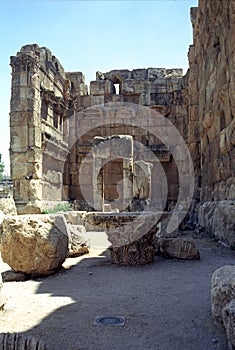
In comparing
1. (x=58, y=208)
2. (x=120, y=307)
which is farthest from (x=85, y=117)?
(x=120, y=307)

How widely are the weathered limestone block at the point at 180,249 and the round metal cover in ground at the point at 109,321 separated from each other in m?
3.24

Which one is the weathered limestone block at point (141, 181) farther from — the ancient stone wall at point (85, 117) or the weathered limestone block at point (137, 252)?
the ancient stone wall at point (85, 117)

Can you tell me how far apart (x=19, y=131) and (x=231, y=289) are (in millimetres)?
12769

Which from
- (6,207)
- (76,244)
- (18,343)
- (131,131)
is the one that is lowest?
(76,244)

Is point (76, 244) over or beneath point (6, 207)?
beneath

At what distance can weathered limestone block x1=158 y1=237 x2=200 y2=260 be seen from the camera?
20.7ft

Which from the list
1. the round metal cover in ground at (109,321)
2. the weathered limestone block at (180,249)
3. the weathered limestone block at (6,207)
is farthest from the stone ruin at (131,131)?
the round metal cover in ground at (109,321)

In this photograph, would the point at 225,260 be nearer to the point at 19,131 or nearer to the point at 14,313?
the point at 14,313

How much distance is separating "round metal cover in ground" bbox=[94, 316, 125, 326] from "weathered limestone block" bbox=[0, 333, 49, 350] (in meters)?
1.06

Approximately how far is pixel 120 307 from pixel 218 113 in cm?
655

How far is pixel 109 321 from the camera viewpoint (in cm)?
321

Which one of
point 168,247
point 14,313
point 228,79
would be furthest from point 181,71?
point 14,313

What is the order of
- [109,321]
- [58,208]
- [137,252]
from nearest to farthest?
[109,321] → [137,252] → [58,208]

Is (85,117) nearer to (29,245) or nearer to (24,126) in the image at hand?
(24,126)
